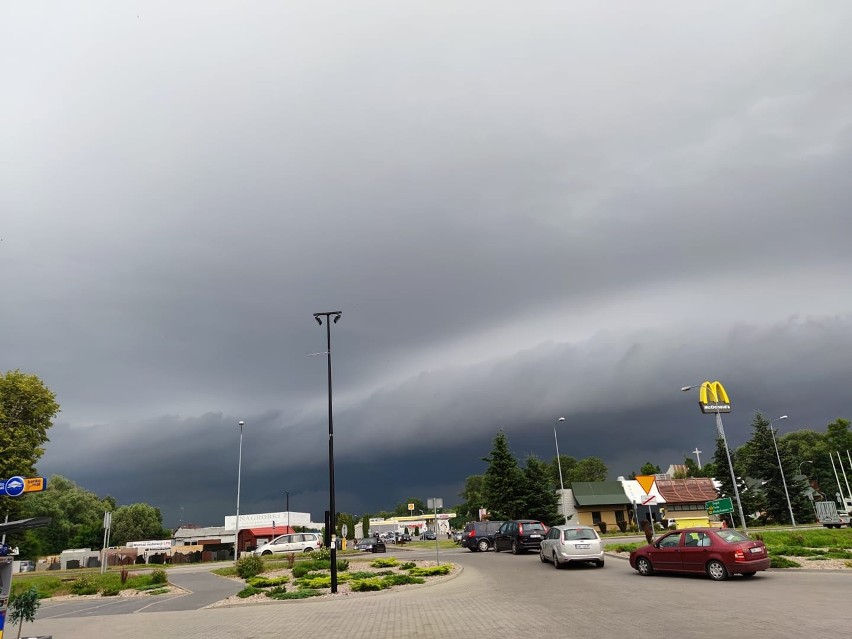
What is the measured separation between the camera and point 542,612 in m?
11.7

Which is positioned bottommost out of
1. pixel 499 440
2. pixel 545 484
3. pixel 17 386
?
pixel 545 484

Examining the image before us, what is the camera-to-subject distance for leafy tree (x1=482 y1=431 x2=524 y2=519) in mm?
45969

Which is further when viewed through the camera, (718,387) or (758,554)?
(718,387)

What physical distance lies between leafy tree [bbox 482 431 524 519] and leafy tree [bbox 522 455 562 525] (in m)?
0.61

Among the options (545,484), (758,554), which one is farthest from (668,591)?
(545,484)

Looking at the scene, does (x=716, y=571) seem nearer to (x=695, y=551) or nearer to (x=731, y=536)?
(x=695, y=551)

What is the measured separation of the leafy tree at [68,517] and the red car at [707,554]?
8393 centimetres

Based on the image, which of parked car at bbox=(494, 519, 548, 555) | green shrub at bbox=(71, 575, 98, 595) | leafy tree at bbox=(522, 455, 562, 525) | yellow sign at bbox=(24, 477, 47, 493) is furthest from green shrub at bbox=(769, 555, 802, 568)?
leafy tree at bbox=(522, 455, 562, 525)

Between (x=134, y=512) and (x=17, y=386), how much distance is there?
253 ft

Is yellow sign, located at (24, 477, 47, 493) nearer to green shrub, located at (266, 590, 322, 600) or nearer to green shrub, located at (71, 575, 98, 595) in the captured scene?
green shrub, located at (266, 590, 322, 600)

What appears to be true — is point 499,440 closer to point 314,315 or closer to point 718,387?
point 718,387

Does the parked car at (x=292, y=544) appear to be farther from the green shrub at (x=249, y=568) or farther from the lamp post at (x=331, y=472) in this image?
the lamp post at (x=331, y=472)

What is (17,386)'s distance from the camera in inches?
1280

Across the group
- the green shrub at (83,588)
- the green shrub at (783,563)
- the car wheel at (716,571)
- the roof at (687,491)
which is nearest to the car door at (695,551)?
the car wheel at (716,571)
